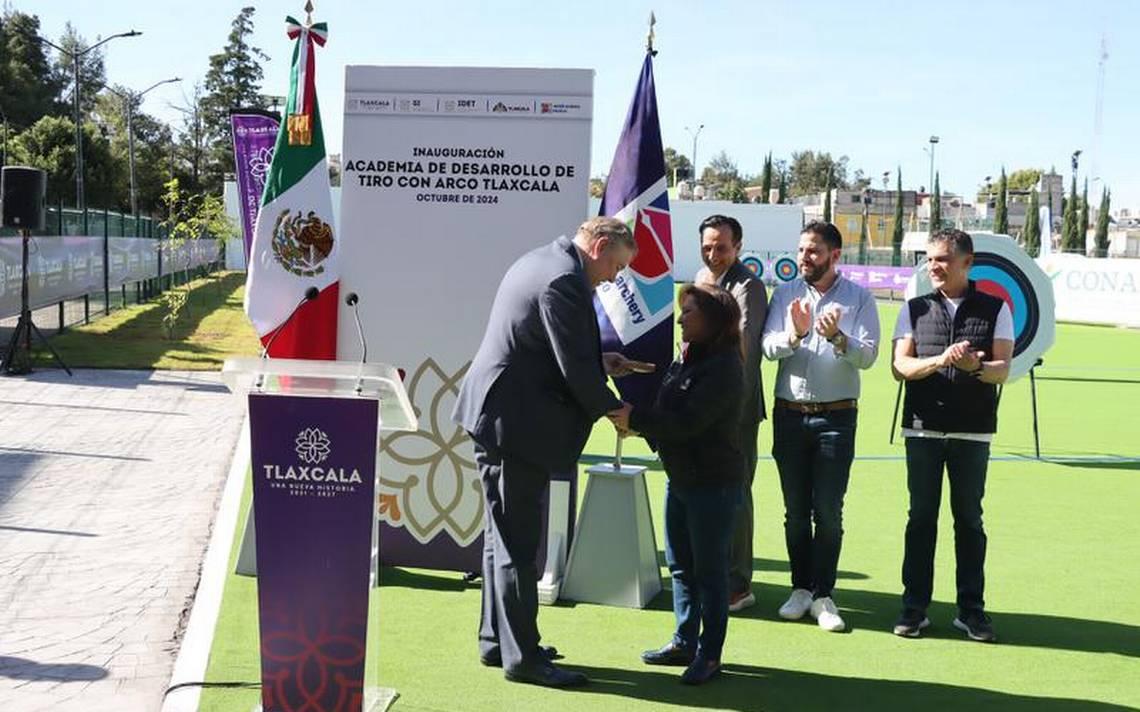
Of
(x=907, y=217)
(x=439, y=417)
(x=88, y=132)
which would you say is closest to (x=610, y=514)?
(x=439, y=417)

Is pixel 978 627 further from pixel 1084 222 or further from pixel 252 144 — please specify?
pixel 1084 222

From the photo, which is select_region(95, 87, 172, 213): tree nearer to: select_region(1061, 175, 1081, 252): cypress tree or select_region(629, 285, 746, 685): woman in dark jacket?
select_region(1061, 175, 1081, 252): cypress tree

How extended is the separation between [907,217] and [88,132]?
93.9 m

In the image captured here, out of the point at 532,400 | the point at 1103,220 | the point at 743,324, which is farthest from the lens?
the point at 1103,220

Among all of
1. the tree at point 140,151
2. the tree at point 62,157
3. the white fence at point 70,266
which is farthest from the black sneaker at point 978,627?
the tree at point 140,151

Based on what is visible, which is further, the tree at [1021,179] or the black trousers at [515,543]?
the tree at [1021,179]

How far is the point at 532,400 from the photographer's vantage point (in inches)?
205

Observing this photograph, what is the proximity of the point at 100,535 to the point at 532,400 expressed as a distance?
3.94 metres

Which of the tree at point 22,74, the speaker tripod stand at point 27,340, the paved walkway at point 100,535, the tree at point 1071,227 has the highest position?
the tree at point 22,74

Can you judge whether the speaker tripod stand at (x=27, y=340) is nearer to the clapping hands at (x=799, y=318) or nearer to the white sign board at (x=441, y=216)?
the white sign board at (x=441, y=216)

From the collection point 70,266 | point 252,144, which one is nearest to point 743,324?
point 252,144

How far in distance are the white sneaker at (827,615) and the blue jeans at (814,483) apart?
0.04 metres

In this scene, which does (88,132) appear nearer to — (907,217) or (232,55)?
(232,55)

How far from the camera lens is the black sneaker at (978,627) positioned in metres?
6.10
